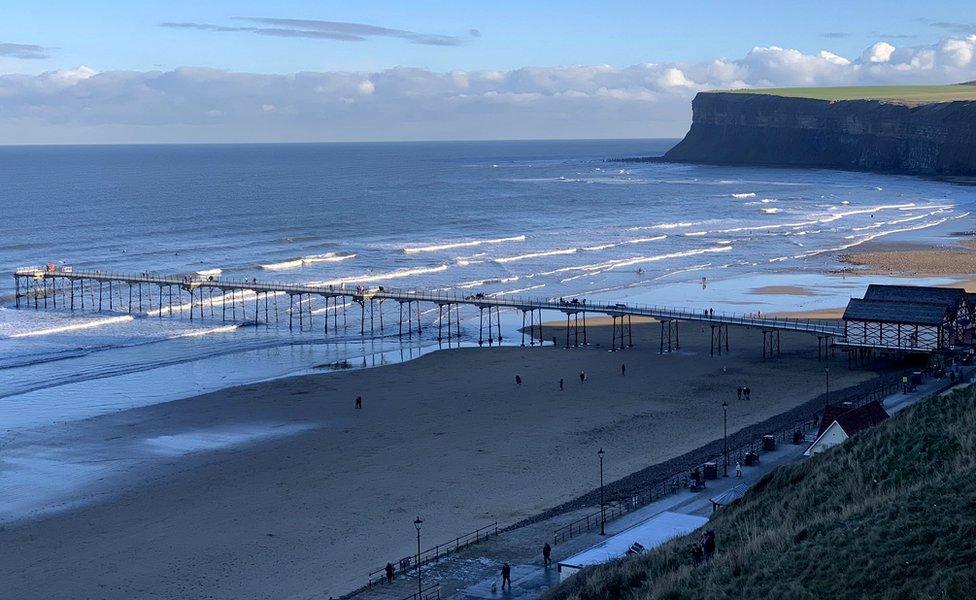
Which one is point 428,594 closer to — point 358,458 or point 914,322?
point 358,458

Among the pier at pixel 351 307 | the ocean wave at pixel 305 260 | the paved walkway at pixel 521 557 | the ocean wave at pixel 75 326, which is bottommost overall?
the paved walkway at pixel 521 557

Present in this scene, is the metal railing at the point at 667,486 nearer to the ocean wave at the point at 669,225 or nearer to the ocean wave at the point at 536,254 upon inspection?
the ocean wave at the point at 536,254

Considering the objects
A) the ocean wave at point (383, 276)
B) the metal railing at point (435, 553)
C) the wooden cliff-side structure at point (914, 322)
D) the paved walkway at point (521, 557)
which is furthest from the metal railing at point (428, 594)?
the ocean wave at point (383, 276)

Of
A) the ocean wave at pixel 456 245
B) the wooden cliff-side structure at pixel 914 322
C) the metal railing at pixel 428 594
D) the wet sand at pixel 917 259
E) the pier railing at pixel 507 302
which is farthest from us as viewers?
the ocean wave at pixel 456 245

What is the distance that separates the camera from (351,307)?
7269 cm

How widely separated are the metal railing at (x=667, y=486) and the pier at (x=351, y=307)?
13.4 m

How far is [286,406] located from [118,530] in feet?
48.3

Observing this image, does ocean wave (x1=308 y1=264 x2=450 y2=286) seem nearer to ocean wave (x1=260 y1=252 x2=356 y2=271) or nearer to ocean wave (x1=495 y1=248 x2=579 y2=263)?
ocean wave (x1=495 y1=248 x2=579 y2=263)

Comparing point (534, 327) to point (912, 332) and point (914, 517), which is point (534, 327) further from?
point (914, 517)

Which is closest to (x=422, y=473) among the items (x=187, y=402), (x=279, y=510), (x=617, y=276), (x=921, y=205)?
(x=279, y=510)

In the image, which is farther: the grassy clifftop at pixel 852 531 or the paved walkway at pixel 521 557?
the paved walkway at pixel 521 557

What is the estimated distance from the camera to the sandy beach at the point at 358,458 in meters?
30.1

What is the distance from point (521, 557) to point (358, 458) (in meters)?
11.8

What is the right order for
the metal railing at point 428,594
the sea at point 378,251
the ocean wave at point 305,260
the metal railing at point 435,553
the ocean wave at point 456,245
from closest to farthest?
the metal railing at point 428,594
the metal railing at point 435,553
the sea at point 378,251
the ocean wave at point 305,260
the ocean wave at point 456,245
